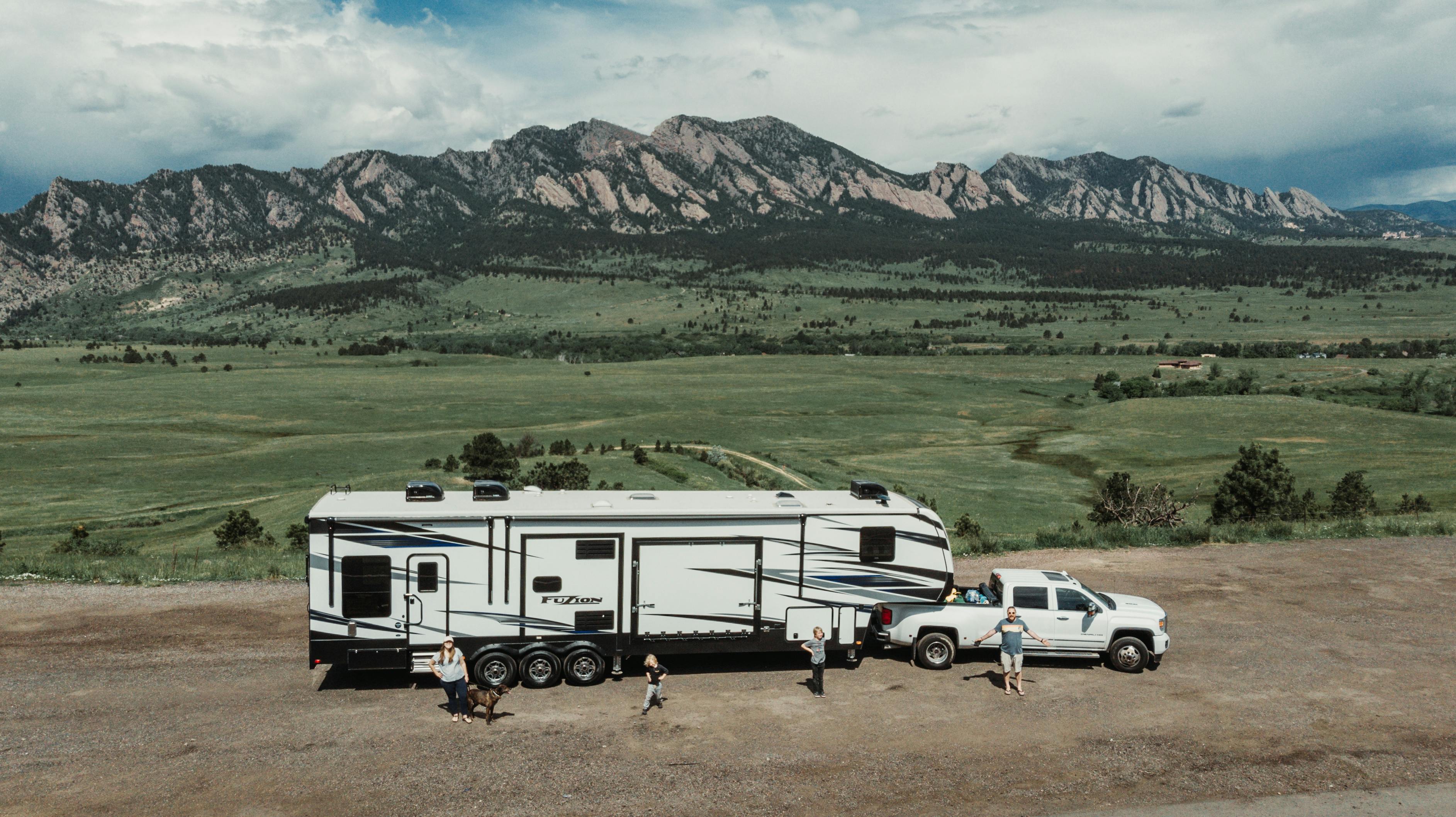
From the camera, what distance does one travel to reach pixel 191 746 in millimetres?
14562

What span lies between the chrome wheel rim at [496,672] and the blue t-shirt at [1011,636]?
9825mm

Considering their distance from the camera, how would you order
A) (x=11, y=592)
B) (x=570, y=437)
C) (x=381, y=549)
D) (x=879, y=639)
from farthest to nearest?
(x=570, y=437)
(x=11, y=592)
(x=879, y=639)
(x=381, y=549)

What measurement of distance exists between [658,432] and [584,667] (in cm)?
7753

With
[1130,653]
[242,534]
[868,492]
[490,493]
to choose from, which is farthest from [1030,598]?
[242,534]

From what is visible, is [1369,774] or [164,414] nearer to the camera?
[1369,774]

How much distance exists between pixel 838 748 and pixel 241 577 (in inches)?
735

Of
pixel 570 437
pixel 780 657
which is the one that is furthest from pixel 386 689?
pixel 570 437

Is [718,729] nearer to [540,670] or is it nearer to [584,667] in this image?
[584,667]

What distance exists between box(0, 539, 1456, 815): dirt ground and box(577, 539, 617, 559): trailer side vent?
2.77 meters

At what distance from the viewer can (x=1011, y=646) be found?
1692 cm

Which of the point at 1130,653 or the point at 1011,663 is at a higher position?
the point at 1011,663

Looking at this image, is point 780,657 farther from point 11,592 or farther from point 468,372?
point 468,372

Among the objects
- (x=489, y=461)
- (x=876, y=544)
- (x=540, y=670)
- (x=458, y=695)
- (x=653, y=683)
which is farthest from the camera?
(x=489, y=461)

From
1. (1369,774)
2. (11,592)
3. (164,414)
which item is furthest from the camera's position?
(164,414)
